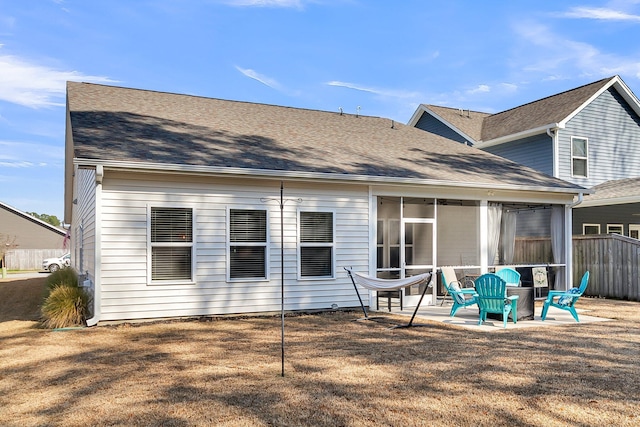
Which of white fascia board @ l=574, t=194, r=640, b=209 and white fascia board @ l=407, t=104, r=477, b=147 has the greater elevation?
white fascia board @ l=407, t=104, r=477, b=147

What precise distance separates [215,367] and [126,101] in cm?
897

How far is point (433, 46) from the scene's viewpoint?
58.9 feet

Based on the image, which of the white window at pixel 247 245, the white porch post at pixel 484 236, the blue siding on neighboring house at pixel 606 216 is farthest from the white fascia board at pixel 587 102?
the white window at pixel 247 245

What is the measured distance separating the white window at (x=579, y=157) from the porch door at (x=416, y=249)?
903cm

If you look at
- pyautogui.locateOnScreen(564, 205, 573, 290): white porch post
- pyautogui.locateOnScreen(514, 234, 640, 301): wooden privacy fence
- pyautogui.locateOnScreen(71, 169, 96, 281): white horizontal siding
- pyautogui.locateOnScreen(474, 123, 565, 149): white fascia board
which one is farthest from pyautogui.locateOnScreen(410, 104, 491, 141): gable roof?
pyautogui.locateOnScreen(71, 169, 96, 281): white horizontal siding

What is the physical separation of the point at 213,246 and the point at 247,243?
0.65 metres

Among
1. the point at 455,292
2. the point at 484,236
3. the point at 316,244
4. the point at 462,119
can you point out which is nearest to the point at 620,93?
the point at 462,119

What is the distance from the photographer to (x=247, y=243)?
10.2 metres

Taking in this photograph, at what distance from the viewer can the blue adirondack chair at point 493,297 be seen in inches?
354

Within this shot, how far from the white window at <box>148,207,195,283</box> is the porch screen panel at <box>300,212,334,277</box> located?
2.22m

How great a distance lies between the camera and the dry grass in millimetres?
4484

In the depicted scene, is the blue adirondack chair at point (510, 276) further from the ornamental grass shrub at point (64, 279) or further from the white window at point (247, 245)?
the ornamental grass shrub at point (64, 279)

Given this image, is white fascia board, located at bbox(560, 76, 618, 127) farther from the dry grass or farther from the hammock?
the hammock

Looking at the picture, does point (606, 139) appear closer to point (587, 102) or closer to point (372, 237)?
point (587, 102)
